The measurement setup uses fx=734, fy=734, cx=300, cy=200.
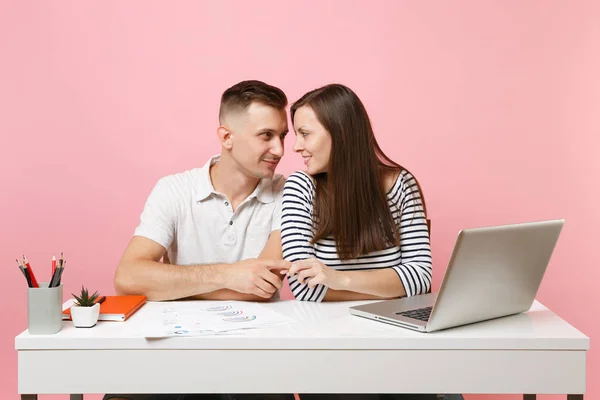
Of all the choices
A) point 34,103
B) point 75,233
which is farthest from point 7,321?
point 34,103

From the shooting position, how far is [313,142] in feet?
7.18

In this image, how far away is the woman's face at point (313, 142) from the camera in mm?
2191

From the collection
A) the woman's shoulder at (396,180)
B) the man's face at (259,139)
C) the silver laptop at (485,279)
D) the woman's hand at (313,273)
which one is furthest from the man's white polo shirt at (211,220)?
the silver laptop at (485,279)

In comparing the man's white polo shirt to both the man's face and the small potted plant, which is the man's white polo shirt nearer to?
the man's face

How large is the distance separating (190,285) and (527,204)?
1800 mm

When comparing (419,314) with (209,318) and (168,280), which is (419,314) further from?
(168,280)

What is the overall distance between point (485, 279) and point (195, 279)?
0.80 metres

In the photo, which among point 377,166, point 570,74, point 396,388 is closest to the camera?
point 396,388

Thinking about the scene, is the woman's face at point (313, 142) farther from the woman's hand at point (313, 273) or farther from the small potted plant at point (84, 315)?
the small potted plant at point (84, 315)

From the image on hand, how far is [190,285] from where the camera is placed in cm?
203

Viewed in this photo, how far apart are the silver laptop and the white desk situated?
0.08m

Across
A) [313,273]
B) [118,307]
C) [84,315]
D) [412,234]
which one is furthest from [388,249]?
[84,315]

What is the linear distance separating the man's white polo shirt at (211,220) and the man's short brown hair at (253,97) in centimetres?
25

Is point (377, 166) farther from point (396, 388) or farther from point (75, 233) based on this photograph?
point (75, 233)
